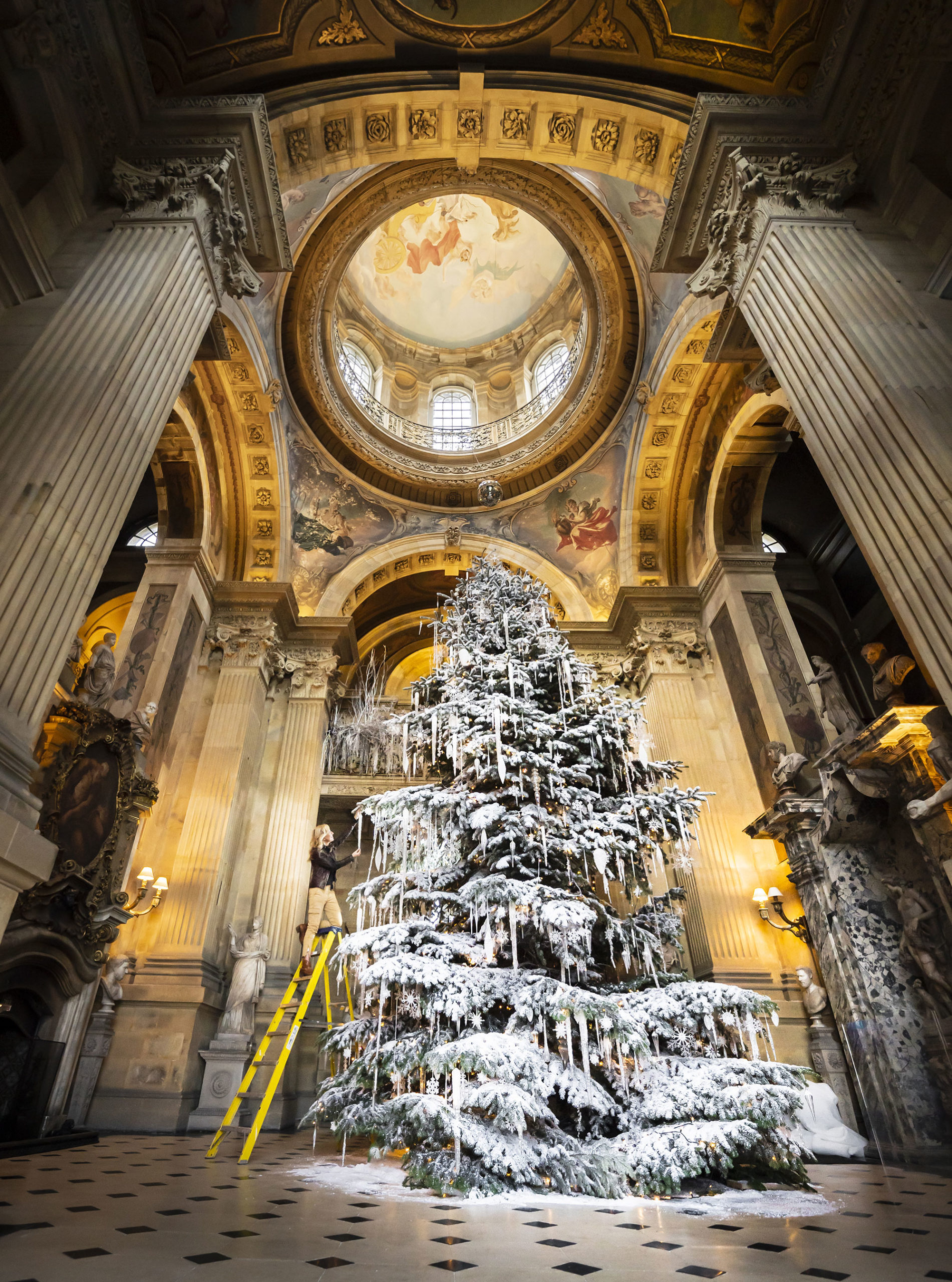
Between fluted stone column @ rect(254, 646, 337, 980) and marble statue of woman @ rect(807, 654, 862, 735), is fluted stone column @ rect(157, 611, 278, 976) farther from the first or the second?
marble statue of woman @ rect(807, 654, 862, 735)

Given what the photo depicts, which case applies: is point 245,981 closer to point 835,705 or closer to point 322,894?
point 322,894

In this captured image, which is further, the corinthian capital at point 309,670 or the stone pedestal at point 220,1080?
the corinthian capital at point 309,670

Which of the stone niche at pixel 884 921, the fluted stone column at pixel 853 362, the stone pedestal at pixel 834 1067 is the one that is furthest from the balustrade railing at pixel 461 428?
the stone pedestal at pixel 834 1067

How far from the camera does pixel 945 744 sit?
6449 millimetres

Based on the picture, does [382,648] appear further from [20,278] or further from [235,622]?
[20,278]

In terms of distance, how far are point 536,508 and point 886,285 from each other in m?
10.6

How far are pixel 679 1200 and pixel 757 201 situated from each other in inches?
332

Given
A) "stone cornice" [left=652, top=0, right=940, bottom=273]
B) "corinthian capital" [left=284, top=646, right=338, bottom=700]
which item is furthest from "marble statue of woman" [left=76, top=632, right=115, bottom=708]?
"stone cornice" [left=652, top=0, right=940, bottom=273]

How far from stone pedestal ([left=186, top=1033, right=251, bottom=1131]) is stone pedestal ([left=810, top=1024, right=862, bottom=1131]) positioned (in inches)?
287

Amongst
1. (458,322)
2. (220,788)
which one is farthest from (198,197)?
(458,322)

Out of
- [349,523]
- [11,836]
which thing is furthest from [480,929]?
[349,523]

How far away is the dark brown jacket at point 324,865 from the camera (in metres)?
10.1

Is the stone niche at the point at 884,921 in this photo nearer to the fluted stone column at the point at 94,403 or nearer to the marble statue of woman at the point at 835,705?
the marble statue of woman at the point at 835,705

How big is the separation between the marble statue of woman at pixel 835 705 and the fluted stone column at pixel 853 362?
4.23 meters
